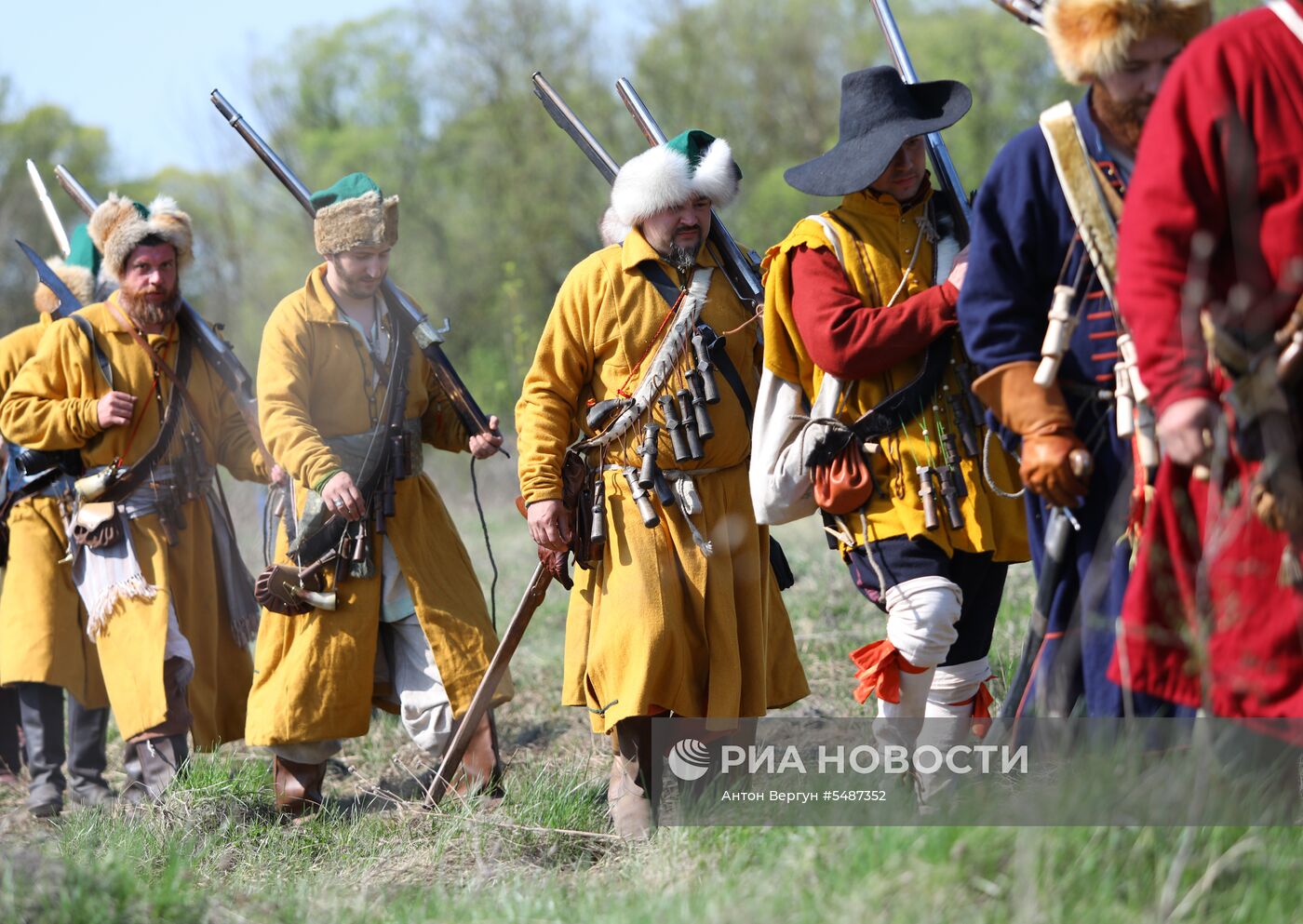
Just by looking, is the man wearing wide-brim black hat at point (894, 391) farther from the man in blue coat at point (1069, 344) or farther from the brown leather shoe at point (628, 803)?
the brown leather shoe at point (628, 803)

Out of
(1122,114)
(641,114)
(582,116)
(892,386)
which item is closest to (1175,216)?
(1122,114)

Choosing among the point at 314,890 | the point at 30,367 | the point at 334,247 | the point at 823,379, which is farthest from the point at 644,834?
the point at 30,367

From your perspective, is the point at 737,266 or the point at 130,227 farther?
the point at 130,227

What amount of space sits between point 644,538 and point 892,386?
1053 mm

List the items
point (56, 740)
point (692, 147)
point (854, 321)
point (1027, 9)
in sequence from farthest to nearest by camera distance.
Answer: point (56, 740)
point (692, 147)
point (854, 321)
point (1027, 9)

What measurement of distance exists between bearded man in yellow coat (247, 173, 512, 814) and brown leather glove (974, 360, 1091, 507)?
2.78 m

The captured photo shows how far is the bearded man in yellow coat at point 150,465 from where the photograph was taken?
21.6ft

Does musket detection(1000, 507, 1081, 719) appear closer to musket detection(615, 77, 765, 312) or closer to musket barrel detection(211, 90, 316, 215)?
musket detection(615, 77, 765, 312)

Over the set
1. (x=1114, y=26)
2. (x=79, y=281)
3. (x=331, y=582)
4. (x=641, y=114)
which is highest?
(x=641, y=114)

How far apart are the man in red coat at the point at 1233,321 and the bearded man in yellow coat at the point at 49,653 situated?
5.03 metres

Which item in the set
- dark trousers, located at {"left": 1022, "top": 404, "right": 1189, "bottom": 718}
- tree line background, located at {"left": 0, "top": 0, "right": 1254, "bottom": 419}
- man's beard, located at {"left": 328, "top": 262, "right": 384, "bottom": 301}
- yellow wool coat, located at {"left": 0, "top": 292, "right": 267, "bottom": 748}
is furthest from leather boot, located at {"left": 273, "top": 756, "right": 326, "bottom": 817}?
tree line background, located at {"left": 0, "top": 0, "right": 1254, "bottom": 419}

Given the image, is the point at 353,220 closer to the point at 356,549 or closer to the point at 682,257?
the point at 356,549

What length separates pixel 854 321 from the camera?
4.61 metres

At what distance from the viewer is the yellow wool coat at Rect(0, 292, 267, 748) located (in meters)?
6.59
